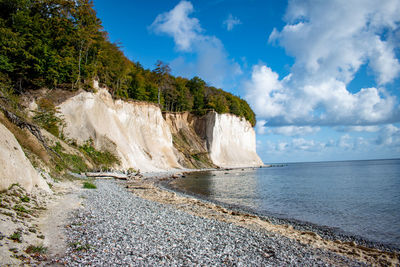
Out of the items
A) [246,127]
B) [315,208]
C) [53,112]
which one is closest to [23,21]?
[53,112]

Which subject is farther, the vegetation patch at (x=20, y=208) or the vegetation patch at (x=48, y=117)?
the vegetation patch at (x=48, y=117)

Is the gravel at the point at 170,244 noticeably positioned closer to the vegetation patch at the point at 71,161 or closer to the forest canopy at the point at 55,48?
the vegetation patch at the point at 71,161

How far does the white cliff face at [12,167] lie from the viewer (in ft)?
21.9

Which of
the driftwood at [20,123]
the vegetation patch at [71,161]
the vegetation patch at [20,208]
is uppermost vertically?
the driftwood at [20,123]

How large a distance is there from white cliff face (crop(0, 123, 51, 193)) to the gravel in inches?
Answer: 78.0

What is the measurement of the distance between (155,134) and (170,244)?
3647 cm

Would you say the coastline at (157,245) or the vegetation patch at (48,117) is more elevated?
the vegetation patch at (48,117)

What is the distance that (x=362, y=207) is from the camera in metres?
14.5

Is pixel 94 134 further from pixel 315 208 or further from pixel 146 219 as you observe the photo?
pixel 315 208

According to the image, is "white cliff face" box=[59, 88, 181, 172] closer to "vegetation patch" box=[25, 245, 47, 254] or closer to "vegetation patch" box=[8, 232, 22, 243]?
"vegetation patch" box=[8, 232, 22, 243]

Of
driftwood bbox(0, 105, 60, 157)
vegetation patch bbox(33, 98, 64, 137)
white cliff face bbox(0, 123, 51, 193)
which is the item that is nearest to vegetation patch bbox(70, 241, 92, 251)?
white cliff face bbox(0, 123, 51, 193)

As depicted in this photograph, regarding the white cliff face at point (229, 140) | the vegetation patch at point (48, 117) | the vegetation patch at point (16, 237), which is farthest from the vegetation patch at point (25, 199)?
the white cliff face at point (229, 140)

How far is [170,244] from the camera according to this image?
5.63 metres

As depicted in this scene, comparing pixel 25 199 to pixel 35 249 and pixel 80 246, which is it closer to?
pixel 35 249
